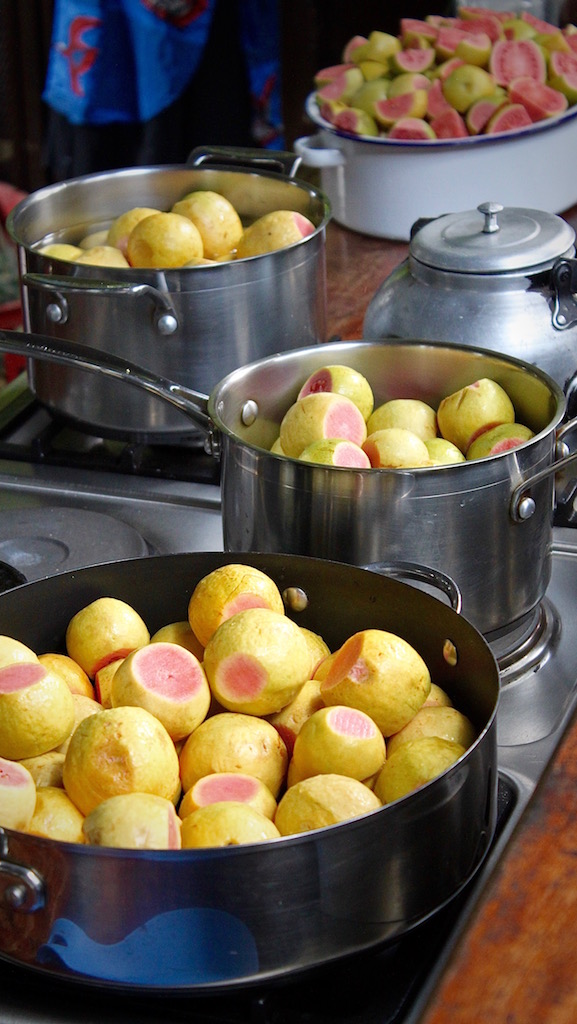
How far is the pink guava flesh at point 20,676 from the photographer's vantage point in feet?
2.10

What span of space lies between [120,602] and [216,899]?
258mm

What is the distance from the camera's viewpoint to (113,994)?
0.58 metres

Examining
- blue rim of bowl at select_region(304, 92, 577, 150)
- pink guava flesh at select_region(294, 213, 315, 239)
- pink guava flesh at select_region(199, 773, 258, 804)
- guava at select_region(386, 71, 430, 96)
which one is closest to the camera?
pink guava flesh at select_region(199, 773, 258, 804)

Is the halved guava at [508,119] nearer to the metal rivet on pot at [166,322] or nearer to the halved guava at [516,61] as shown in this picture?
the halved guava at [516,61]

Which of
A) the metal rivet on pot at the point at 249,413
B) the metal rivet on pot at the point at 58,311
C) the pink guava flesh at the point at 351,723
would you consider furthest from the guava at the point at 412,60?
the pink guava flesh at the point at 351,723

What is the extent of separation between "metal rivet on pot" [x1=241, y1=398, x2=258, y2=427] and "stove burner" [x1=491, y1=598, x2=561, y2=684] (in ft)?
0.85

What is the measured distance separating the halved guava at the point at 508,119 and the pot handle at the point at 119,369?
801 millimetres

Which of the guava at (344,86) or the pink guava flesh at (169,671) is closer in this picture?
the pink guava flesh at (169,671)

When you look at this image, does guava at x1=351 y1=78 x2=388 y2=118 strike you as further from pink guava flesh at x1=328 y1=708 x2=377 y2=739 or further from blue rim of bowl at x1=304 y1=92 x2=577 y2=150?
pink guava flesh at x1=328 y1=708 x2=377 y2=739

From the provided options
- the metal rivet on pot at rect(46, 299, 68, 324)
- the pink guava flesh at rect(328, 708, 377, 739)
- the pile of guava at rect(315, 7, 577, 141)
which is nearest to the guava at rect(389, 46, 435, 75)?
the pile of guava at rect(315, 7, 577, 141)

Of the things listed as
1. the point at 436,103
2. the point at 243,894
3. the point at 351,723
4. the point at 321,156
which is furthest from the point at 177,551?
the point at 436,103

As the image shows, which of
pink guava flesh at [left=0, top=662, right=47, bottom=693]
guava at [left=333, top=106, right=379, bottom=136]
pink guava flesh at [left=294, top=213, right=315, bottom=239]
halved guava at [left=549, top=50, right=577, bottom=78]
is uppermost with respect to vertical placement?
halved guava at [left=549, top=50, right=577, bottom=78]

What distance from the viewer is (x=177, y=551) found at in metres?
1.01

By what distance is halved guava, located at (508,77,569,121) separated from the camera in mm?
1552
